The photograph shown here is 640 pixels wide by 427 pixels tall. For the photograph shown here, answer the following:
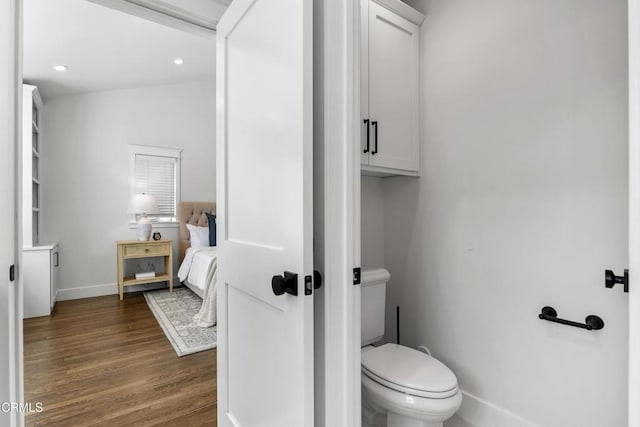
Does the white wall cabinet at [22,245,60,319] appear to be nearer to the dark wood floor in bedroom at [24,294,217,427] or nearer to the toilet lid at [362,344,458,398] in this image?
the dark wood floor in bedroom at [24,294,217,427]

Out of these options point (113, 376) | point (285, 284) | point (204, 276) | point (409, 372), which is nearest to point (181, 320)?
point (204, 276)

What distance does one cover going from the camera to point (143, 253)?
420 cm

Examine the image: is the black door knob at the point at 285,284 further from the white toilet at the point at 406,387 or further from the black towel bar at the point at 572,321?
the black towel bar at the point at 572,321

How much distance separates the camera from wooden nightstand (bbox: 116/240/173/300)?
4043 millimetres

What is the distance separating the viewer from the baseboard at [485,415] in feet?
5.13

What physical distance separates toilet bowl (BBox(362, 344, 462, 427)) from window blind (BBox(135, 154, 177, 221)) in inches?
162

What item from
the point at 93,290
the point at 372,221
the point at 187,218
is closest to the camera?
the point at 372,221

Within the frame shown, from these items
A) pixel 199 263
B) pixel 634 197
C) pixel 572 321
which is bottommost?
pixel 199 263

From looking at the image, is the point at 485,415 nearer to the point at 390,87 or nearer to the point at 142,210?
the point at 390,87

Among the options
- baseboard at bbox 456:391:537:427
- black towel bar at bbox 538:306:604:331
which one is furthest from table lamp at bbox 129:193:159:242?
black towel bar at bbox 538:306:604:331

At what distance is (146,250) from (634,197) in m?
4.62

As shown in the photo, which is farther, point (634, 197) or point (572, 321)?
point (572, 321)

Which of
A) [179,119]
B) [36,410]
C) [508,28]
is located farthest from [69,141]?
[508,28]

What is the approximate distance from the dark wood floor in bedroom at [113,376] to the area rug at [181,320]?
78 millimetres
